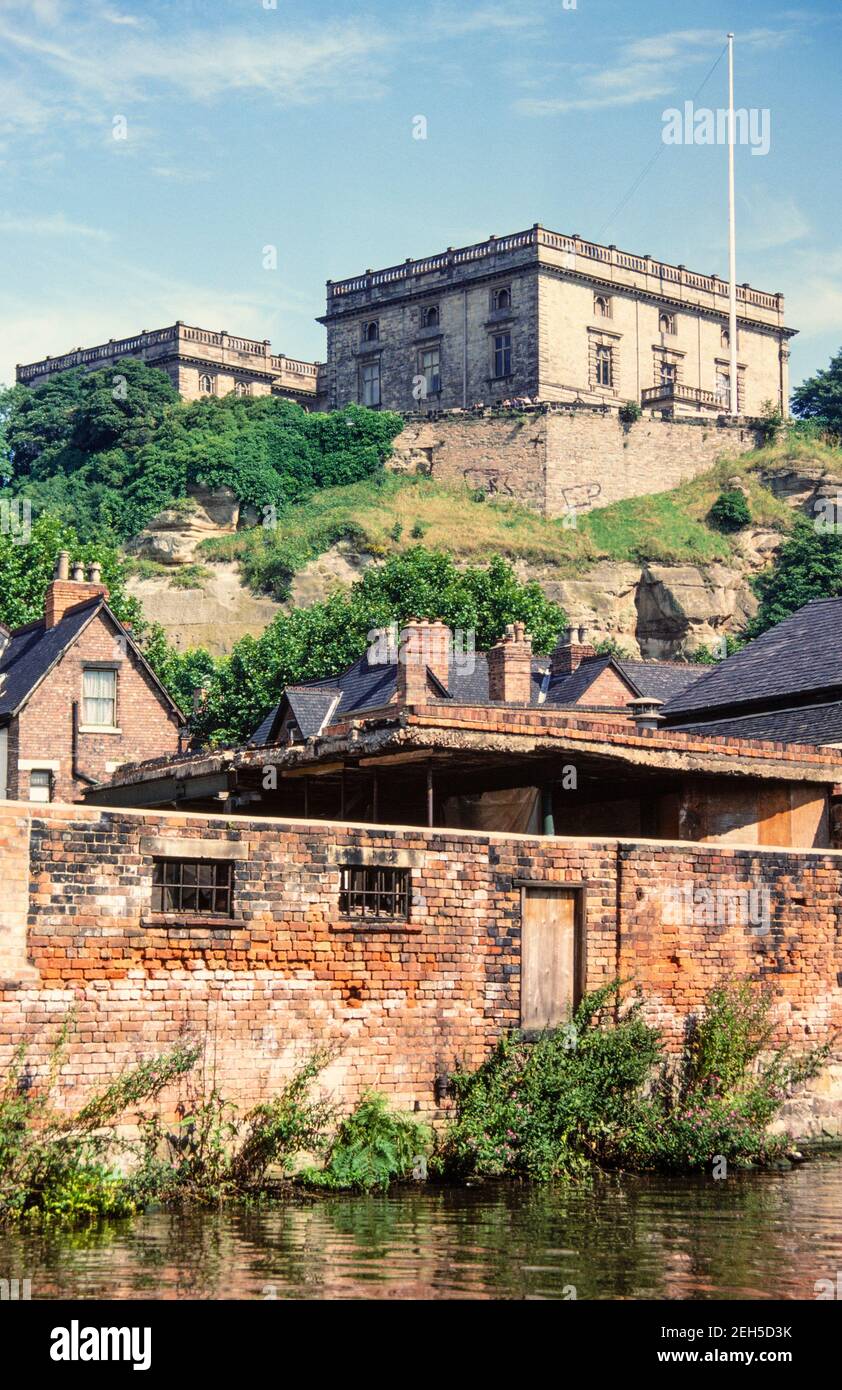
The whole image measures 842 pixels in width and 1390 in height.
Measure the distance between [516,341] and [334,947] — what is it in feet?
227

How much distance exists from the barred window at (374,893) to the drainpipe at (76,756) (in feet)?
78.8

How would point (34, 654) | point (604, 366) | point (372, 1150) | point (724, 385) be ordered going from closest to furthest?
point (372, 1150) < point (34, 654) < point (604, 366) < point (724, 385)

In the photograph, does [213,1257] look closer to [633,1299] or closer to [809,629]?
[633,1299]

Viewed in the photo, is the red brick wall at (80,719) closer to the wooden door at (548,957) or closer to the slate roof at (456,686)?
the slate roof at (456,686)

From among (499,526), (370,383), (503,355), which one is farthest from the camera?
(370,383)

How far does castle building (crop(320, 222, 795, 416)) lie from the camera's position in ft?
276

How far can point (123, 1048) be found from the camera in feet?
54.6

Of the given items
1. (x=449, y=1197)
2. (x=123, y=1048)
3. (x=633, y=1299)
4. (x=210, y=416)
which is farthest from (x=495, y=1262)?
(x=210, y=416)

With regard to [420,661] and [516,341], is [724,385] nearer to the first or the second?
[516,341]

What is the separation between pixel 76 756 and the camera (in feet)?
138

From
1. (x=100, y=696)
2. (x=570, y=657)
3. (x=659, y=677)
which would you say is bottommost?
(x=100, y=696)

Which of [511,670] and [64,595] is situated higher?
[64,595]

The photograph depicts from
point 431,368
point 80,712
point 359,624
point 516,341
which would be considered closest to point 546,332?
point 516,341

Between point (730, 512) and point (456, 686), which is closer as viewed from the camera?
point (456, 686)
